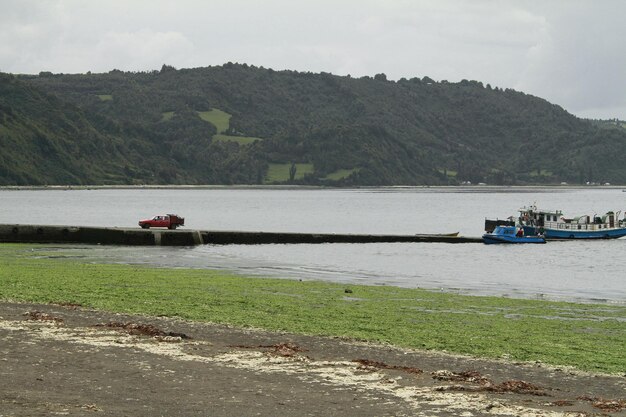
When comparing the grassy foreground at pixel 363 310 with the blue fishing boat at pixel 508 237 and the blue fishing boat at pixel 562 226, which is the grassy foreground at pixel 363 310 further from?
the blue fishing boat at pixel 562 226

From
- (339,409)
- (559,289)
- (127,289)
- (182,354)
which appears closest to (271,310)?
(127,289)

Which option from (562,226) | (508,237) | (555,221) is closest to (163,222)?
(508,237)

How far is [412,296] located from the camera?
3766 centimetres

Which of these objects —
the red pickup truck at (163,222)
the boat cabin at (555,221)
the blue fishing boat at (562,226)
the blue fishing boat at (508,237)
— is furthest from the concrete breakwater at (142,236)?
the boat cabin at (555,221)

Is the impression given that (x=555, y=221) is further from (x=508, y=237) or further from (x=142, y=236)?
(x=142, y=236)

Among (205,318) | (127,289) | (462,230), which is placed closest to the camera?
(205,318)

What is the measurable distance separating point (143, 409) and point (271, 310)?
14153 mm

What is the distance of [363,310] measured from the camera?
3030 cm

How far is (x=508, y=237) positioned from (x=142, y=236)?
44773mm

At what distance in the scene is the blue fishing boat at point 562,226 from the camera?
108125mm

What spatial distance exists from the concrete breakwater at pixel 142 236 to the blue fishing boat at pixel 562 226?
33.5 metres

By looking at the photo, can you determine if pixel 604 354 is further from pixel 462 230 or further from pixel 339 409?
pixel 462 230

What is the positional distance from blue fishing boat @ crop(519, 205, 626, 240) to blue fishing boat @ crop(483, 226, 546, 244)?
3621 millimetres

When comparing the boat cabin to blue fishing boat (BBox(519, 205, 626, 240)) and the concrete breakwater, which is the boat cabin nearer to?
blue fishing boat (BBox(519, 205, 626, 240))
